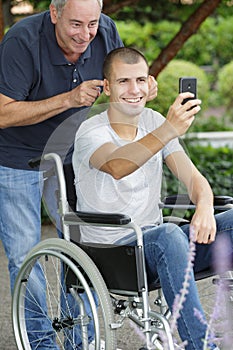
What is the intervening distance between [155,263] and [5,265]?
3091mm

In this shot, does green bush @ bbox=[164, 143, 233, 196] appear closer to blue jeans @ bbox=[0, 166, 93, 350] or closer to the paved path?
the paved path

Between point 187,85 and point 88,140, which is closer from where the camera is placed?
point 187,85

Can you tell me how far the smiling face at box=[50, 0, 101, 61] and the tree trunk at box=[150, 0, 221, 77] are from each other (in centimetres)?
334

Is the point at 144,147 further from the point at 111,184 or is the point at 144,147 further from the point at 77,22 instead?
the point at 77,22

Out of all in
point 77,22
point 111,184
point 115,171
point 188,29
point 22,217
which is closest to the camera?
point 115,171

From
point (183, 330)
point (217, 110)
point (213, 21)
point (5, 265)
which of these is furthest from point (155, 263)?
point (217, 110)

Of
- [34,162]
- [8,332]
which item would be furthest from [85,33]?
[8,332]

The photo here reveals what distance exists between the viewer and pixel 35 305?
12.3 ft

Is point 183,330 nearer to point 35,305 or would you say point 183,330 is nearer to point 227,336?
point 227,336

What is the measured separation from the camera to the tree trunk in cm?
675

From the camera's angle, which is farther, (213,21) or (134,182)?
(213,21)

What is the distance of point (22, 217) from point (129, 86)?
0.78m

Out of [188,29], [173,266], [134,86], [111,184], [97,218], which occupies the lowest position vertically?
[173,266]

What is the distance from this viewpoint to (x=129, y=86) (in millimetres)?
3344
